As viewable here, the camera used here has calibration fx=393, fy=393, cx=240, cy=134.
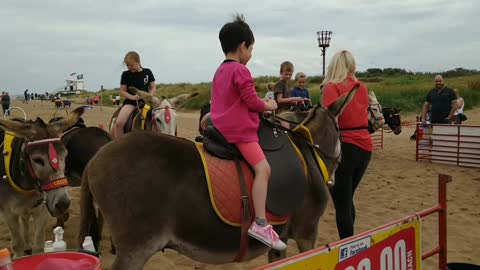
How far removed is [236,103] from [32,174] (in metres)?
2.11

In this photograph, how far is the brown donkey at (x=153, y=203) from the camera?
97.7 inches

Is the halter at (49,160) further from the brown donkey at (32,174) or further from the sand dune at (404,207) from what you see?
the sand dune at (404,207)

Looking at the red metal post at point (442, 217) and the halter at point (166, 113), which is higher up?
the halter at point (166, 113)

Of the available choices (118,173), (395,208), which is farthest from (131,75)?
(395,208)

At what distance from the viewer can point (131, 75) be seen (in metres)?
6.42

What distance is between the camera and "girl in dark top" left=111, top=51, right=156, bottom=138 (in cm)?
595

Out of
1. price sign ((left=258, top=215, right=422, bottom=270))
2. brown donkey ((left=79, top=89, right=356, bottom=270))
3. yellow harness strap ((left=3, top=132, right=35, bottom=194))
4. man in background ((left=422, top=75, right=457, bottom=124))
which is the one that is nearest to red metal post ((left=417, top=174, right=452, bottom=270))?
price sign ((left=258, top=215, right=422, bottom=270))

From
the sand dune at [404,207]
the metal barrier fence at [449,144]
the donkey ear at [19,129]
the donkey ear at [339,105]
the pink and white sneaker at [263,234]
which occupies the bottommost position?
the sand dune at [404,207]

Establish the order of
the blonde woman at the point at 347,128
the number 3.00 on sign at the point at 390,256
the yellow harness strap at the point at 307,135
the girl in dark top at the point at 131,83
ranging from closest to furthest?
1. the number 3.00 on sign at the point at 390,256
2. the yellow harness strap at the point at 307,135
3. the blonde woman at the point at 347,128
4. the girl in dark top at the point at 131,83

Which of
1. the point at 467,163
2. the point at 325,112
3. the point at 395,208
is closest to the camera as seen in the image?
the point at 325,112

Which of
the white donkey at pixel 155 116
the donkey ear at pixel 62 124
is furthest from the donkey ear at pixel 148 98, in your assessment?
the donkey ear at pixel 62 124

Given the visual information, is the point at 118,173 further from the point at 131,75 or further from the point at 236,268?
the point at 131,75

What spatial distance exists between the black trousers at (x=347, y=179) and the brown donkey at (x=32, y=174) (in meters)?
2.65

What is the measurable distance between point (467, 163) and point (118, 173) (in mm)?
10488
